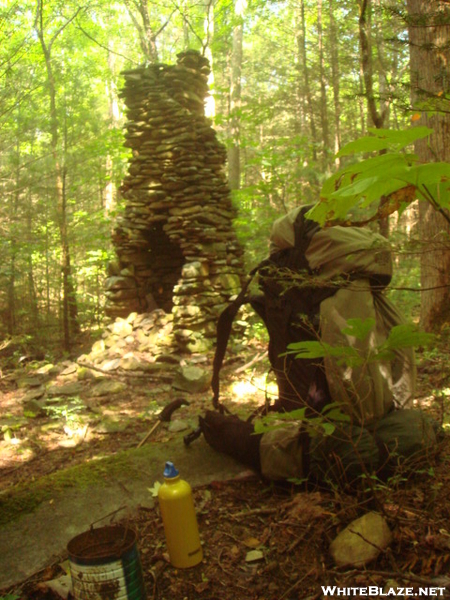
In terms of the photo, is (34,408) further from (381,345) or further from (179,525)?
(381,345)

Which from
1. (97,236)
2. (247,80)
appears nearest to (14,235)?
(97,236)

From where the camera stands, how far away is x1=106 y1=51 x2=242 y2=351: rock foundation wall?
9641 mm

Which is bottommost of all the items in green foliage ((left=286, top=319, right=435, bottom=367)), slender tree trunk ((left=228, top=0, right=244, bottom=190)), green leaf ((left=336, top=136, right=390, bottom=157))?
green foliage ((left=286, top=319, right=435, bottom=367))

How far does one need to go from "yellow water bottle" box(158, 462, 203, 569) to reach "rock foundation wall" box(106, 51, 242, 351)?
7040mm

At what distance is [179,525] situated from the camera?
213 cm

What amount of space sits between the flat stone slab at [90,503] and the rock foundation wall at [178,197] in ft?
20.2

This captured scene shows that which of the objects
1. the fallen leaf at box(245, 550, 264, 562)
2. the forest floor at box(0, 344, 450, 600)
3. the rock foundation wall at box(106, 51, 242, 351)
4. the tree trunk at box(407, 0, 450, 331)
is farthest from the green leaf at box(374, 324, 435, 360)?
the rock foundation wall at box(106, 51, 242, 351)

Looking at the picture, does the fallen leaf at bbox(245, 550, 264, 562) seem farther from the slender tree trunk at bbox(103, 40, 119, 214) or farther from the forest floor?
the slender tree trunk at bbox(103, 40, 119, 214)

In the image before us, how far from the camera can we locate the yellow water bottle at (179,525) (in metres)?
2.13

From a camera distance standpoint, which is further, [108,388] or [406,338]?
[108,388]

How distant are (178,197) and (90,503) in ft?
26.0

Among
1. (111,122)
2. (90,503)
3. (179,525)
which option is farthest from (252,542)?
(111,122)

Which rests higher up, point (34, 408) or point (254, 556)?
point (254, 556)

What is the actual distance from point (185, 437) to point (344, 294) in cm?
141
